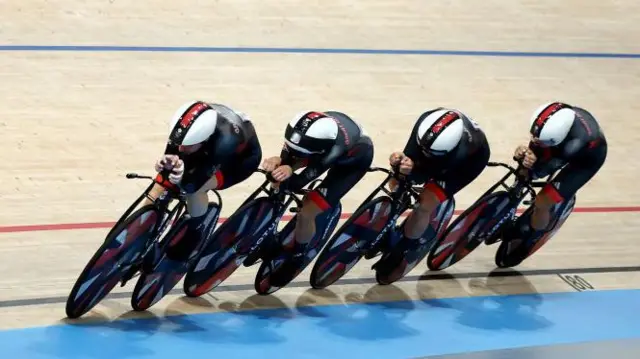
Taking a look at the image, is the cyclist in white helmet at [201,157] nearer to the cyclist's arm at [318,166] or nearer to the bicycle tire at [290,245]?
the cyclist's arm at [318,166]

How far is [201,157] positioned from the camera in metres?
4.38

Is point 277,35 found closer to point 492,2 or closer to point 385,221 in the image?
point 492,2

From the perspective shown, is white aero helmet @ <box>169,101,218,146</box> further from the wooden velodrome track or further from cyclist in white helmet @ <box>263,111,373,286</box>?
the wooden velodrome track

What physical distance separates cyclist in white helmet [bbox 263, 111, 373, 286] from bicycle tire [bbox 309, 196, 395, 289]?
0.14 metres

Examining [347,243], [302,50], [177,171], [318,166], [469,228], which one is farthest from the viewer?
[302,50]

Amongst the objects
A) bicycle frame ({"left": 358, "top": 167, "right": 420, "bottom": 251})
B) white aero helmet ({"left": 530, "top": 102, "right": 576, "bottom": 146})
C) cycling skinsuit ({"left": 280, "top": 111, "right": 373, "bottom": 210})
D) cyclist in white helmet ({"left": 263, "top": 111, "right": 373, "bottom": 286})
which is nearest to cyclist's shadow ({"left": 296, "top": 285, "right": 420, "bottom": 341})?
cyclist in white helmet ({"left": 263, "top": 111, "right": 373, "bottom": 286})

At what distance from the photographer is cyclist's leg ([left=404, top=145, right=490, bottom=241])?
4.93 metres

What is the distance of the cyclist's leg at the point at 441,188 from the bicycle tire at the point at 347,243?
0.13 metres

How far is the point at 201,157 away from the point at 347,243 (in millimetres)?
980

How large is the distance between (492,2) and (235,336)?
200 inches

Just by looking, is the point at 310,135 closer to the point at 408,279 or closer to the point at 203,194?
the point at 203,194

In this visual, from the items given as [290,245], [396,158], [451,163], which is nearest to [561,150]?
[451,163]

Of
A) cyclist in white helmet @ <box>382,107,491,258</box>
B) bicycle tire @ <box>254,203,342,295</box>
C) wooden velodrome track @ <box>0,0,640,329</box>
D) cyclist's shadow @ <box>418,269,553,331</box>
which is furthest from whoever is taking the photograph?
wooden velodrome track @ <box>0,0,640,329</box>

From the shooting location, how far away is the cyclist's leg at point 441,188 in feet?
16.2
